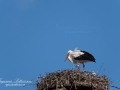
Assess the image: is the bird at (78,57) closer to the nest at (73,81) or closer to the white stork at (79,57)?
the white stork at (79,57)

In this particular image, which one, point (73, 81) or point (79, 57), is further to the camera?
point (79, 57)

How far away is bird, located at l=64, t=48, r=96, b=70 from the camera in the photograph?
1171 centimetres

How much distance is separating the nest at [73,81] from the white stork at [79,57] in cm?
204

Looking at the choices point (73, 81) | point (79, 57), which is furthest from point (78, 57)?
point (73, 81)

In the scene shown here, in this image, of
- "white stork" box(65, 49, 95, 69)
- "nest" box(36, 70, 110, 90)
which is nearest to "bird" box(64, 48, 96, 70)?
"white stork" box(65, 49, 95, 69)

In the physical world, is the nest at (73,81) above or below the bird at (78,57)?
below

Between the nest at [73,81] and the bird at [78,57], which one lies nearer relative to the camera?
the nest at [73,81]

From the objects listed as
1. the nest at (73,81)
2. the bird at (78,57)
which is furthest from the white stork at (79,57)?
the nest at (73,81)

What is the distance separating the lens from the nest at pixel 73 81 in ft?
30.7

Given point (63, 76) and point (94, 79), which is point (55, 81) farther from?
point (94, 79)

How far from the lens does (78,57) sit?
1220cm

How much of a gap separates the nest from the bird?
2036mm

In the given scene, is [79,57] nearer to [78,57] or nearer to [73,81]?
[78,57]

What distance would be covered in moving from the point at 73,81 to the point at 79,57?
285cm
